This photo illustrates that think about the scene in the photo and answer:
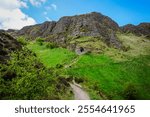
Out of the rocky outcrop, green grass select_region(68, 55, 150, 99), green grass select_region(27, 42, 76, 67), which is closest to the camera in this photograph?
green grass select_region(68, 55, 150, 99)

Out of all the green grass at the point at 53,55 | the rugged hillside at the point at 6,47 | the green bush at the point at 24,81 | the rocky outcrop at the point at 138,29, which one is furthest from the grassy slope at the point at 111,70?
the rocky outcrop at the point at 138,29

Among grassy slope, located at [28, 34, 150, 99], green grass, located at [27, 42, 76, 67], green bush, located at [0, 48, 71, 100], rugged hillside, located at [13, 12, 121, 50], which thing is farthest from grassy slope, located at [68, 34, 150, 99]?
green bush, located at [0, 48, 71, 100]

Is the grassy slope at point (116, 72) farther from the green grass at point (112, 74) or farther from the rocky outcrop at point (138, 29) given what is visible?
the rocky outcrop at point (138, 29)

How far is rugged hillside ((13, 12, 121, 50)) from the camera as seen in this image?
455 ft

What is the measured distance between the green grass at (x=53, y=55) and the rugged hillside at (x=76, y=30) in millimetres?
8167

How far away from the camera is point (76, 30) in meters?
150

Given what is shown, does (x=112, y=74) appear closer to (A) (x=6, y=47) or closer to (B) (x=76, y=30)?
(A) (x=6, y=47)

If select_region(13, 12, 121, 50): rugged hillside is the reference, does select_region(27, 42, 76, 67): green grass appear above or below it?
below

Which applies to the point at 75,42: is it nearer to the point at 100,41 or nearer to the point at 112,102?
the point at 100,41

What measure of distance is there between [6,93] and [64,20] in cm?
13685

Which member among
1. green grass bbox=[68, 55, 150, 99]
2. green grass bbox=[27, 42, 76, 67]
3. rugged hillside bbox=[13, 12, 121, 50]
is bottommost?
green grass bbox=[68, 55, 150, 99]

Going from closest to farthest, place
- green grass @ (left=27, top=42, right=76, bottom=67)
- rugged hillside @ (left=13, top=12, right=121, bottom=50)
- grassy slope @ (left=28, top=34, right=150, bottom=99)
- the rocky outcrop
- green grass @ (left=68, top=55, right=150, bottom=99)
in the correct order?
grassy slope @ (left=28, top=34, right=150, bottom=99) → green grass @ (left=68, top=55, right=150, bottom=99) → green grass @ (left=27, top=42, right=76, bottom=67) → rugged hillside @ (left=13, top=12, right=121, bottom=50) → the rocky outcrop

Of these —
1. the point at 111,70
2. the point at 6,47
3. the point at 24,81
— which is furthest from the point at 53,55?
the point at 24,81

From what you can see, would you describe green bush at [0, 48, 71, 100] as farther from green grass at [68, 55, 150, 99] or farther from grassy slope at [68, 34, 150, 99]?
green grass at [68, 55, 150, 99]
